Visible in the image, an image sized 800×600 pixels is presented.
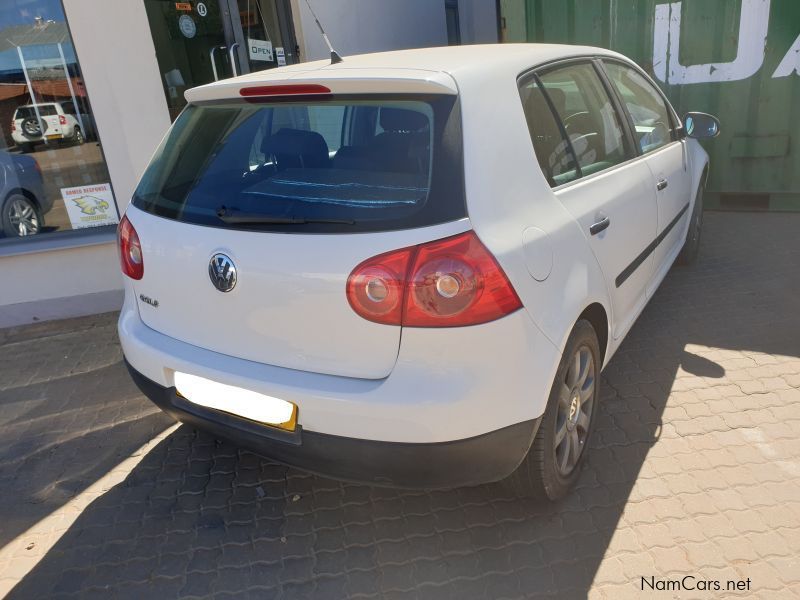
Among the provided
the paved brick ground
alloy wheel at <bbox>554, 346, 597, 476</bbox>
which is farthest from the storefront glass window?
alloy wheel at <bbox>554, 346, 597, 476</bbox>

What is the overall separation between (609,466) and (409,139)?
5.42ft

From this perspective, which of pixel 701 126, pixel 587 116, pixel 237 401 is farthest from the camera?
pixel 701 126

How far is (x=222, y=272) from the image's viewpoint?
2.09 meters

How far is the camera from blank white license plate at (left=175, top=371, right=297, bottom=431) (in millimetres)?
2064

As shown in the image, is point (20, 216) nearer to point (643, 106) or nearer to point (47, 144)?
point (47, 144)

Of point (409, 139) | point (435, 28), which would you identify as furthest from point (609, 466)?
point (435, 28)

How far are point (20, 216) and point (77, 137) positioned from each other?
751 millimetres

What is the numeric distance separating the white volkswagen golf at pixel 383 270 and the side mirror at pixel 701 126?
172cm

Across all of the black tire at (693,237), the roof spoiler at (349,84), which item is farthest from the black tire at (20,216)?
the black tire at (693,237)

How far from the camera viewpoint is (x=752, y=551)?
7.40 ft

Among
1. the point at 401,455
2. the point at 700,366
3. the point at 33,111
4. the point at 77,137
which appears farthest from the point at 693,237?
the point at 33,111

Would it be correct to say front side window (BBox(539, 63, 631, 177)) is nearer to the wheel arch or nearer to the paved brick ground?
the wheel arch

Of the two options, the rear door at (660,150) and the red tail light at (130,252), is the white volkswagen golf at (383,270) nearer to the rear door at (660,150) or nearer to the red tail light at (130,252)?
the red tail light at (130,252)

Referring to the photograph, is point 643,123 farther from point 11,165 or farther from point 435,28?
point 435,28
